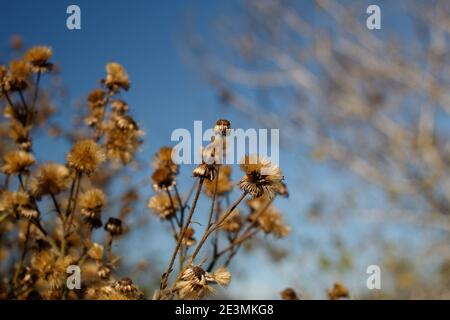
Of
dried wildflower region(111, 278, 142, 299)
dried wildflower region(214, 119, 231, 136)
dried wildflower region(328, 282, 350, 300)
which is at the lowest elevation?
dried wildflower region(111, 278, 142, 299)

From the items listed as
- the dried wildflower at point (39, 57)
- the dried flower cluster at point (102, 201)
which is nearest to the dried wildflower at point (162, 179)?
the dried flower cluster at point (102, 201)

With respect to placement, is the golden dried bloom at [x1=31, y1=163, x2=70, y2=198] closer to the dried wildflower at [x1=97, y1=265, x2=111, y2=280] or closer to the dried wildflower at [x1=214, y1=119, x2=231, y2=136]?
the dried wildflower at [x1=97, y1=265, x2=111, y2=280]

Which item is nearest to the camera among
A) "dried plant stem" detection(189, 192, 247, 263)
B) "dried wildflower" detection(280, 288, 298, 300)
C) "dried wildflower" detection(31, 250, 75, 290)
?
"dried plant stem" detection(189, 192, 247, 263)

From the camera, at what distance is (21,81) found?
1.56m

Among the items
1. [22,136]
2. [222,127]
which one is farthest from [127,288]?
[22,136]

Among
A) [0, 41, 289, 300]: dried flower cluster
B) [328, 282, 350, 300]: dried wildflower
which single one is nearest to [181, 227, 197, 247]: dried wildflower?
[0, 41, 289, 300]: dried flower cluster

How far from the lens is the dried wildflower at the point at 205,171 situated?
1.12m

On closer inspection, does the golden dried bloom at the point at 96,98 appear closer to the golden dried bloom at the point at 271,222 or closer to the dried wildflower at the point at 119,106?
the dried wildflower at the point at 119,106

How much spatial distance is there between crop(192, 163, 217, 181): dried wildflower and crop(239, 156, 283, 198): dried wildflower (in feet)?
0.34

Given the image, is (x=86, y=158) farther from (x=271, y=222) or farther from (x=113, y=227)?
(x=271, y=222)

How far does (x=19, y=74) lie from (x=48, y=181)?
428 millimetres

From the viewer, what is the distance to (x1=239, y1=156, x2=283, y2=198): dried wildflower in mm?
1043
